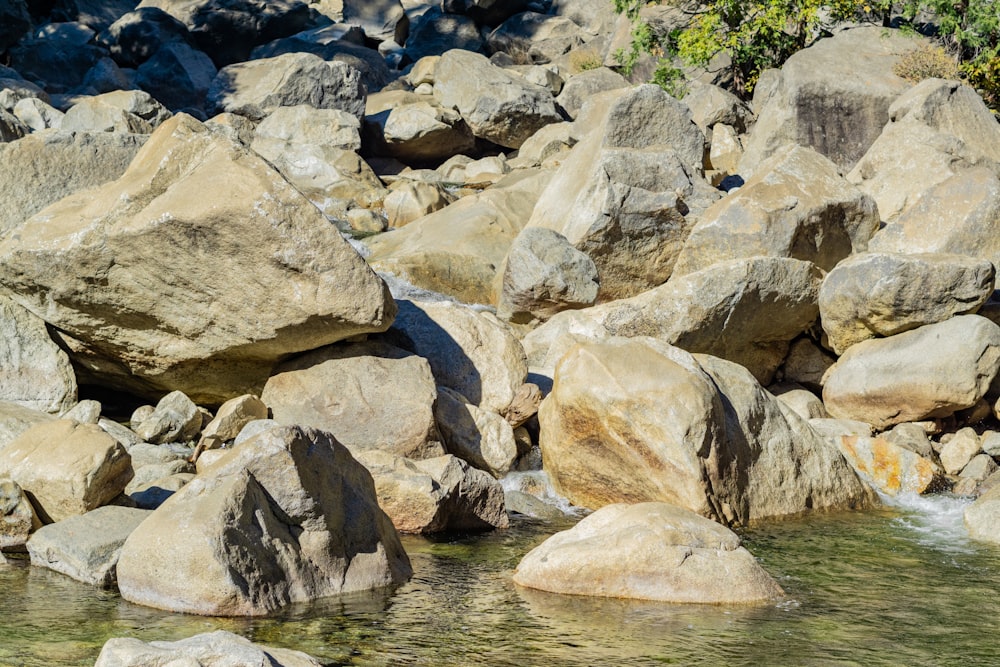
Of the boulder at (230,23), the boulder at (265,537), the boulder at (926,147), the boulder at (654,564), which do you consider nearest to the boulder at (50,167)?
the boulder at (265,537)

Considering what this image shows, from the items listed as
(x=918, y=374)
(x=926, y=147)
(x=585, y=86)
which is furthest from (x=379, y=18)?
(x=918, y=374)

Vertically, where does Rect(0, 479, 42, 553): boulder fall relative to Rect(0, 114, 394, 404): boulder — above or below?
below

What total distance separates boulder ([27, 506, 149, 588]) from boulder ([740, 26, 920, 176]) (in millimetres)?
15297

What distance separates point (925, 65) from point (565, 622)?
1848 centimetres

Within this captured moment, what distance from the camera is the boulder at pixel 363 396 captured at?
10.8m

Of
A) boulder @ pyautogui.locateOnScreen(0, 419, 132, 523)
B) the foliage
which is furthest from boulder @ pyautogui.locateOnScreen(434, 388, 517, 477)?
the foliage

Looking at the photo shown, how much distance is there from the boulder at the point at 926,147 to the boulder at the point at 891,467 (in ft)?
14.5

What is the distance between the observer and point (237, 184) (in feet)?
34.9

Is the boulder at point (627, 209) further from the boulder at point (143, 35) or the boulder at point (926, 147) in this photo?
the boulder at point (143, 35)

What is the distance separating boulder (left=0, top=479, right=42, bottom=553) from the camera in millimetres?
8203

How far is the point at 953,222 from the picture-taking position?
14320 mm

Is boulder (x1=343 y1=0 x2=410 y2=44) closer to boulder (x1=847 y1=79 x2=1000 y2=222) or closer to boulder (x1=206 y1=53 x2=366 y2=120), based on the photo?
boulder (x1=206 y1=53 x2=366 y2=120)

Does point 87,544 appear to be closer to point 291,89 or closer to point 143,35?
point 291,89

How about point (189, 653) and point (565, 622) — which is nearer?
point (189, 653)
